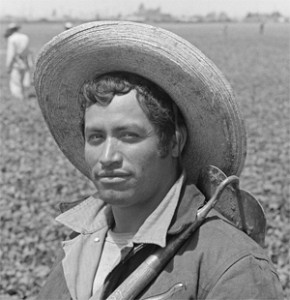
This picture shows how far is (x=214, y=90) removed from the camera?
1.95 m

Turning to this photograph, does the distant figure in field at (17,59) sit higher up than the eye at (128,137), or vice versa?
the distant figure in field at (17,59)

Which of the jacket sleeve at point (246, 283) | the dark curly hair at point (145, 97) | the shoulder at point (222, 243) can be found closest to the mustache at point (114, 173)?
the dark curly hair at point (145, 97)

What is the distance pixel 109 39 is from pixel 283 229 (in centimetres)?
374

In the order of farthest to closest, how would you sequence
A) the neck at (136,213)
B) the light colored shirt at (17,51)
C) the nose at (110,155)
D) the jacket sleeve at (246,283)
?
the light colored shirt at (17,51)
the neck at (136,213)
the nose at (110,155)
the jacket sleeve at (246,283)

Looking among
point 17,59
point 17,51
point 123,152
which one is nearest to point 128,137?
point 123,152

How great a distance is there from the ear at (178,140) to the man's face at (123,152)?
87 millimetres

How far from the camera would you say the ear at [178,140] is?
199 cm

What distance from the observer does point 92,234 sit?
211 centimetres

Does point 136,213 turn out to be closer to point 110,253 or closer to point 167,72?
point 110,253

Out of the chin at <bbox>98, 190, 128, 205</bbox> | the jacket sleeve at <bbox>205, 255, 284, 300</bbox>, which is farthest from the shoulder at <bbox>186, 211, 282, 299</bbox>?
the chin at <bbox>98, 190, 128, 205</bbox>

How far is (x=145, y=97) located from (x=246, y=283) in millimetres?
532

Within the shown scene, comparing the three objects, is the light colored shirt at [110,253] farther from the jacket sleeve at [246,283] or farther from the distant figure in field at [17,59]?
the distant figure in field at [17,59]

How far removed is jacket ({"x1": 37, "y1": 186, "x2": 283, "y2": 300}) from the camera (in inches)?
67.7

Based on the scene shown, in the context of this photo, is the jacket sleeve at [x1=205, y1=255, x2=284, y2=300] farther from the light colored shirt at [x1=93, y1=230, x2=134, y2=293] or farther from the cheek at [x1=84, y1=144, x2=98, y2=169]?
the cheek at [x1=84, y1=144, x2=98, y2=169]
